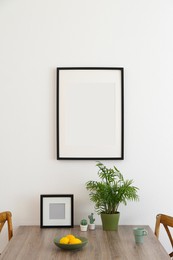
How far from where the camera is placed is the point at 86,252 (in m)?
2.20

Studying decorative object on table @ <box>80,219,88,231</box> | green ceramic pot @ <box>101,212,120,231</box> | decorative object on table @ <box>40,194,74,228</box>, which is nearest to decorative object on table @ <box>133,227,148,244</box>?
green ceramic pot @ <box>101,212,120,231</box>

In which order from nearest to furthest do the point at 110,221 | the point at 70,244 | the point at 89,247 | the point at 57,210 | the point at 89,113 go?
the point at 70,244, the point at 89,247, the point at 110,221, the point at 57,210, the point at 89,113

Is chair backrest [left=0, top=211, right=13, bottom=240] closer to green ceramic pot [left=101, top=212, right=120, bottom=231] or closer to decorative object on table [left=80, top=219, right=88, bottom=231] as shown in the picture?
decorative object on table [left=80, top=219, right=88, bottom=231]

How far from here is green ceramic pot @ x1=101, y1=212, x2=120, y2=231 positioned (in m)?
2.62

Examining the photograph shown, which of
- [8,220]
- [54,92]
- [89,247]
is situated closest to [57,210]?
[8,220]

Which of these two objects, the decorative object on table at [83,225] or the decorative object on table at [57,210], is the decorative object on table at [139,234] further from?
the decorative object on table at [57,210]

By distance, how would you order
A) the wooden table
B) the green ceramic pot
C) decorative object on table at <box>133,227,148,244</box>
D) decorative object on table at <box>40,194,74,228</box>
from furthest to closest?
decorative object on table at <box>40,194,74,228</box> → the green ceramic pot → decorative object on table at <box>133,227,148,244</box> → the wooden table

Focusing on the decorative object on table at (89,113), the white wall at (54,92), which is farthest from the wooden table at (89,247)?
the decorative object on table at (89,113)

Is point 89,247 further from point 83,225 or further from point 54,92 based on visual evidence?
point 54,92

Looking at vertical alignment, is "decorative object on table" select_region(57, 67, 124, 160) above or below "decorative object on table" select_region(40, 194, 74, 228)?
above

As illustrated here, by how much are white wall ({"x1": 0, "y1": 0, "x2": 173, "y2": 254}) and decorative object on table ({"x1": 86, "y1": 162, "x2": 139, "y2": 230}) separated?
0.46 ft

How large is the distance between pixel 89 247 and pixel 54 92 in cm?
111

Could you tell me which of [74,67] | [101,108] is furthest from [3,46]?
[101,108]

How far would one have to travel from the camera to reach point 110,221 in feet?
8.60
